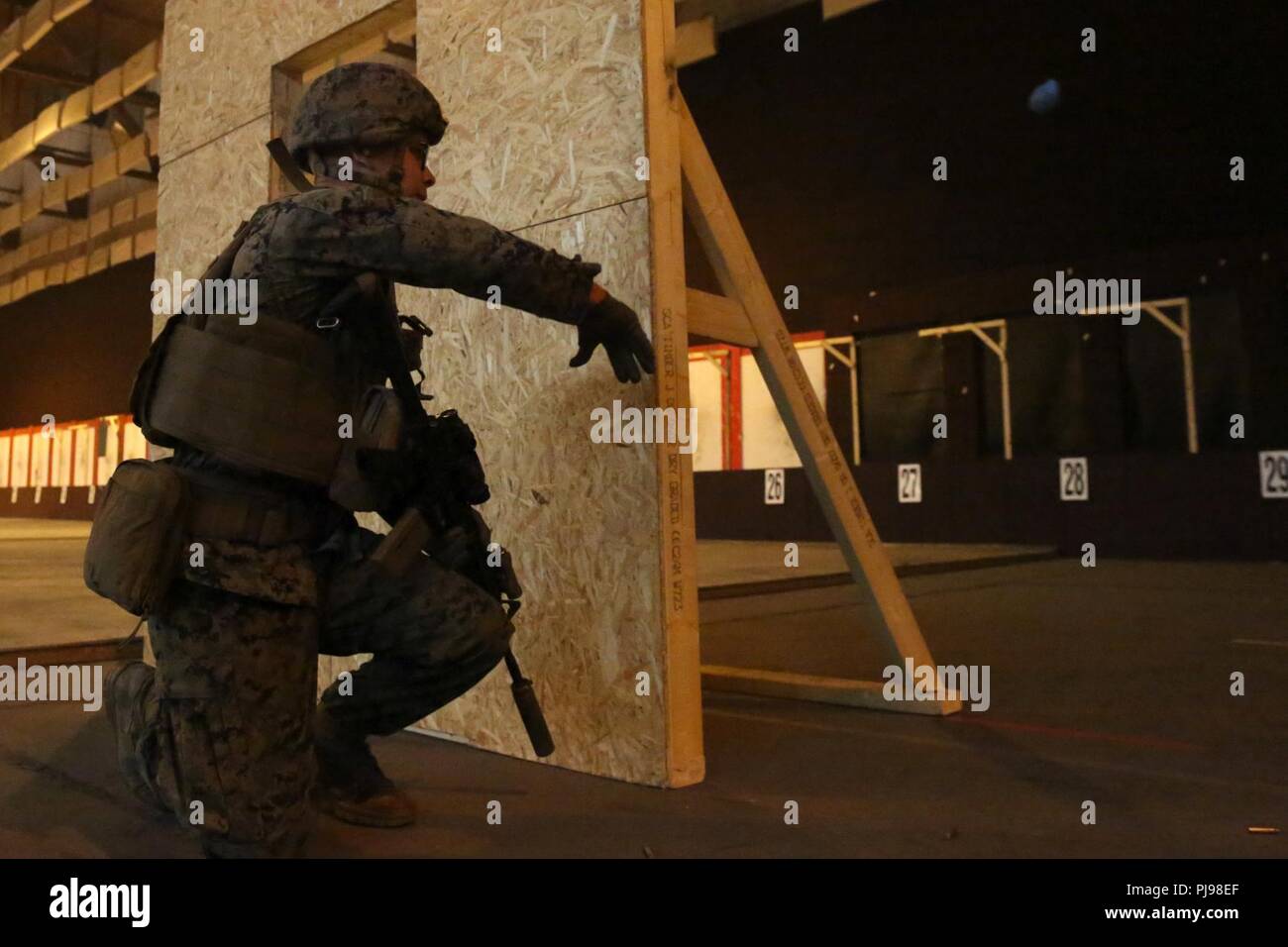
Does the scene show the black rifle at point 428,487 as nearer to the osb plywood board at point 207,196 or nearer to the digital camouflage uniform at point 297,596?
the digital camouflage uniform at point 297,596

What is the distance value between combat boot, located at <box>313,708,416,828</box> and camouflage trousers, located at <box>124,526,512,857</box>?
0.60ft

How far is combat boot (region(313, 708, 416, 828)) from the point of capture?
191cm

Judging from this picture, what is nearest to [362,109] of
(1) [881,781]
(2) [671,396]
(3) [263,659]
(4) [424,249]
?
(4) [424,249]

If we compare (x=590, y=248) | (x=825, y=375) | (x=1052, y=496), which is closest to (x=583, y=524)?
(x=590, y=248)

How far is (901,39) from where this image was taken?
8.49 m

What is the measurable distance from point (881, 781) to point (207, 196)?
8.96ft

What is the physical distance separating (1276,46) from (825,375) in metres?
4.57

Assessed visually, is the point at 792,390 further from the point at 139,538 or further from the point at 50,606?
the point at 50,606

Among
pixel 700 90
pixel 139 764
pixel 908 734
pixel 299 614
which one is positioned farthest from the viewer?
pixel 700 90

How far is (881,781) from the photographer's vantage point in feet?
7.18

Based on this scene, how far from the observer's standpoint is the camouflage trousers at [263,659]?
164 cm

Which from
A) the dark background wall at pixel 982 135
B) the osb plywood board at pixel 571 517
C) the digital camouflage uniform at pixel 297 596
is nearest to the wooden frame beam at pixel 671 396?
the osb plywood board at pixel 571 517

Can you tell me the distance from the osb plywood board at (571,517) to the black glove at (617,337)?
26 cm
